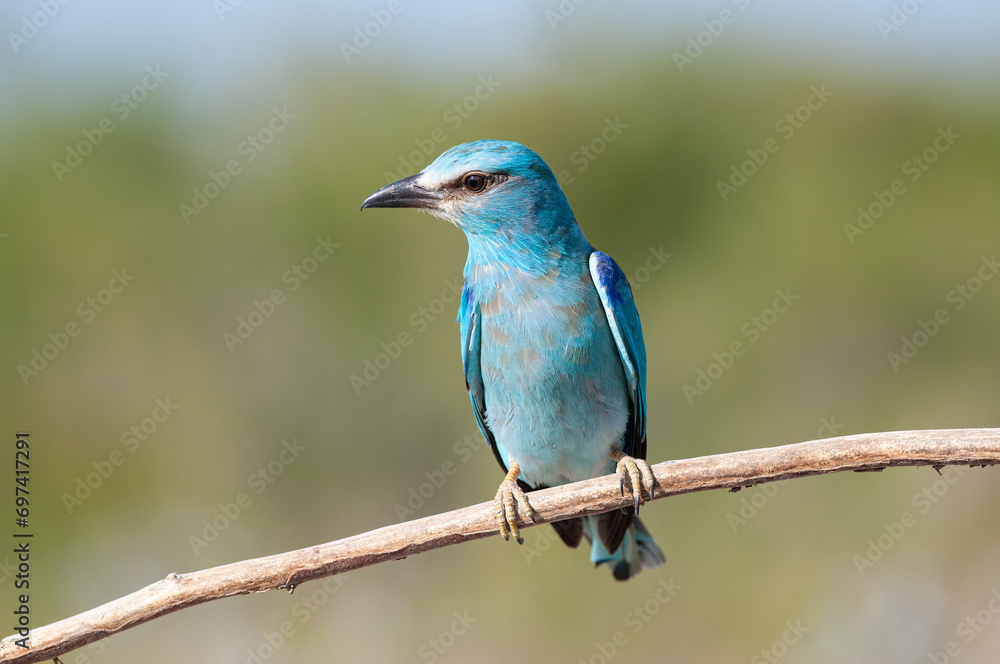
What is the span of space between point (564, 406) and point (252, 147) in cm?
770

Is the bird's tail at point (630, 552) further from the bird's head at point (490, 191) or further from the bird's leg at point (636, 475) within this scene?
the bird's head at point (490, 191)

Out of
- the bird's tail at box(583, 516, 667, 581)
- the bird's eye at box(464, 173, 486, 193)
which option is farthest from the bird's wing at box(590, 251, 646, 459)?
the bird's eye at box(464, 173, 486, 193)

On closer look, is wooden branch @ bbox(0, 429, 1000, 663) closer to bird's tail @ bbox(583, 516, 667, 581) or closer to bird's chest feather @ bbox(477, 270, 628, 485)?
bird's chest feather @ bbox(477, 270, 628, 485)

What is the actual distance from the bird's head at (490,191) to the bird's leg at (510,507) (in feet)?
4.63

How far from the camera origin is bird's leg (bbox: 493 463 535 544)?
13.6 feet

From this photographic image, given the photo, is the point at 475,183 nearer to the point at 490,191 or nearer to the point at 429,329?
the point at 490,191

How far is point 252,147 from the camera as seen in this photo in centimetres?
1069

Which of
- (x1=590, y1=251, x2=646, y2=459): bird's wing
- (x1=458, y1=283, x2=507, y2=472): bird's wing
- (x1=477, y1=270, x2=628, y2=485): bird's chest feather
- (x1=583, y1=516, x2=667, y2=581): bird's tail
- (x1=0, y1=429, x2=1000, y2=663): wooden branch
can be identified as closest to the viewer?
(x1=0, y1=429, x2=1000, y2=663): wooden branch

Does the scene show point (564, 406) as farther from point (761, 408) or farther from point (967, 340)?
point (967, 340)

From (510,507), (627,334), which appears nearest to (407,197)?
(627,334)

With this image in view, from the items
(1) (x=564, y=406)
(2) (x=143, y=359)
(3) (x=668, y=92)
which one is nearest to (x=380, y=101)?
(3) (x=668, y=92)

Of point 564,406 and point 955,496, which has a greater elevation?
point 955,496

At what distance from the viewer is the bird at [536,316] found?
4484mm

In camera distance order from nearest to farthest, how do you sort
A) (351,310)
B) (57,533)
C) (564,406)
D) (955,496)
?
(564,406) < (955,496) < (57,533) < (351,310)
